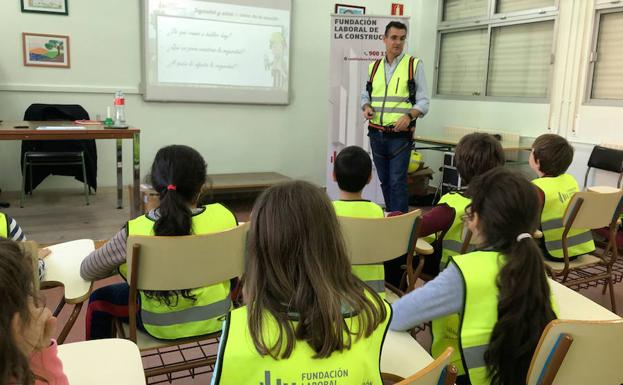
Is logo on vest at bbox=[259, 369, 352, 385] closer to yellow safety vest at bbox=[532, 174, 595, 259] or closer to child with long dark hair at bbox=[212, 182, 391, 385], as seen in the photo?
child with long dark hair at bbox=[212, 182, 391, 385]

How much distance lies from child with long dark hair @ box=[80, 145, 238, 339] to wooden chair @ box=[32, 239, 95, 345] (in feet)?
0.16

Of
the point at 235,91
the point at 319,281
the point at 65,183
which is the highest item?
the point at 235,91

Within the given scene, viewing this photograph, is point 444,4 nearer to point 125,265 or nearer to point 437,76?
point 437,76

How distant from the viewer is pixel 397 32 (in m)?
3.85

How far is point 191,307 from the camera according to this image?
168 centimetres

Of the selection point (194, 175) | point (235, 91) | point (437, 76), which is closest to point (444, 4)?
point (437, 76)

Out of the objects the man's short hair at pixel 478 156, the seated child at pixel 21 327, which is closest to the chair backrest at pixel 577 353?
the seated child at pixel 21 327

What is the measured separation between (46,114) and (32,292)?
4302 millimetres

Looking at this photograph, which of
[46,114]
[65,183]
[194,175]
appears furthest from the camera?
[65,183]

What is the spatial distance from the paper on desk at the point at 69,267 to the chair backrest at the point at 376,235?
33.6 inches

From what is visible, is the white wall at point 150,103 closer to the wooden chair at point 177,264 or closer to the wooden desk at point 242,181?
the wooden desk at point 242,181

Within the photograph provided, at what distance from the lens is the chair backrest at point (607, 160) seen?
161 inches

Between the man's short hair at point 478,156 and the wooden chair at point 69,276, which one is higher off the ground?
the man's short hair at point 478,156

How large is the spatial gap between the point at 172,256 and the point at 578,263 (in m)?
1.98
